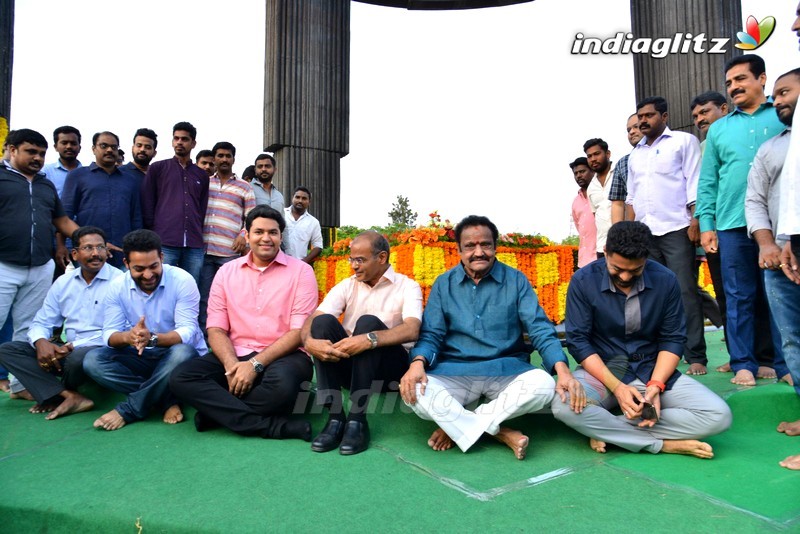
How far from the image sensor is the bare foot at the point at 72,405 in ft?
10.9

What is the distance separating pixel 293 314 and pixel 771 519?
2456 millimetres

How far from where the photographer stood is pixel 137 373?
3336 millimetres

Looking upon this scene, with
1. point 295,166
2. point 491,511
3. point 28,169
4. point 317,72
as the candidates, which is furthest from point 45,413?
point 317,72

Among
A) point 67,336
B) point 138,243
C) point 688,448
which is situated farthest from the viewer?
point 67,336

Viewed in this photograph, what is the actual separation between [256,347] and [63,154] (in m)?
3.07

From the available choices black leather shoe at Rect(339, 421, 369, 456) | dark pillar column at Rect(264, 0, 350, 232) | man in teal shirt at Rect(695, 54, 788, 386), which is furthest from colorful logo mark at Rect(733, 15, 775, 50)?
black leather shoe at Rect(339, 421, 369, 456)

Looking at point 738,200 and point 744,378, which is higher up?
point 738,200

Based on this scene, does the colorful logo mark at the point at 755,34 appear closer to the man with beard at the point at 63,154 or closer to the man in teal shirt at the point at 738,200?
the man in teal shirt at the point at 738,200

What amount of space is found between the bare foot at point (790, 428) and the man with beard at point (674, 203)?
107 cm

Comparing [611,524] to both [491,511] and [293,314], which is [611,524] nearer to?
[491,511]

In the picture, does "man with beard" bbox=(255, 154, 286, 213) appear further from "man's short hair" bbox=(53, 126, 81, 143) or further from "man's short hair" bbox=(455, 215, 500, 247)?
"man's short hair" bbox=(455, 215, 500, 247)

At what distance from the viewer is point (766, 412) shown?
2.94 meters

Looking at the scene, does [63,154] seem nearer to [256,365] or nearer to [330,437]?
[256,365]

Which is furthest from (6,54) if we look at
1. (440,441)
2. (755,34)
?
(755,34)
